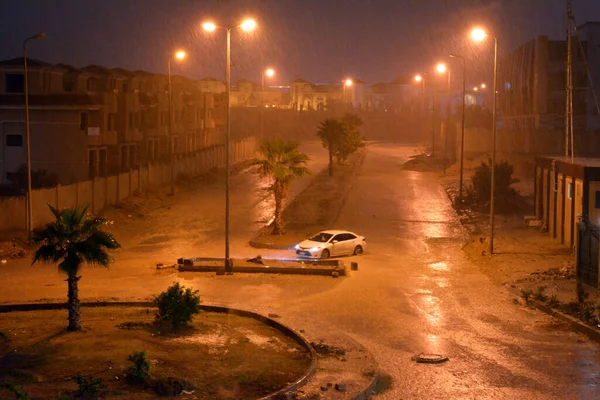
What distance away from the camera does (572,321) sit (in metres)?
20.9

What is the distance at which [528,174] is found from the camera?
66500 mm

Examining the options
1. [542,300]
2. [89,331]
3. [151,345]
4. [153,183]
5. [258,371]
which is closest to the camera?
[258,371]

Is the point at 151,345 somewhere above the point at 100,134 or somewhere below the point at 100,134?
below

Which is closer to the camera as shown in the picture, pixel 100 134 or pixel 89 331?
pixel 89 331

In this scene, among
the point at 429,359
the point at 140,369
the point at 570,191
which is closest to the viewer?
the point at 140,369

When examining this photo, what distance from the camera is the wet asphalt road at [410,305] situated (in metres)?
16.3

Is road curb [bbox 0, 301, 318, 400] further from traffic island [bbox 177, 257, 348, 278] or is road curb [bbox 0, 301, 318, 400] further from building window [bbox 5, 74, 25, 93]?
building window [bbox 5, 74, 25, 93]

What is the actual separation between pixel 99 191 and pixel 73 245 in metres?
24.5

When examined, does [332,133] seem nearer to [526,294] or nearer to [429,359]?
[526,294]

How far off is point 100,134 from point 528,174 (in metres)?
33.0

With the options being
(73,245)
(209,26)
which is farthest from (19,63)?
(73,245)

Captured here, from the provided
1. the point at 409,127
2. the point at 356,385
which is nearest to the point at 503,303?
the point at 356,385

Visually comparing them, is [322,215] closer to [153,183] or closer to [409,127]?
[153,183]

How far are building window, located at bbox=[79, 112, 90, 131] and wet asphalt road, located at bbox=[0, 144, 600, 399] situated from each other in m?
14.3
